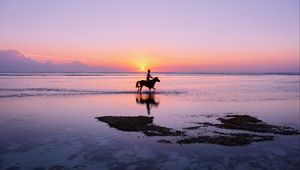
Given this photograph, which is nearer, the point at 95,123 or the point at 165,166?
the point at 165,166

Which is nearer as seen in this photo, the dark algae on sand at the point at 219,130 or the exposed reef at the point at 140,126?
the dark algae on sand at the point at 219,130

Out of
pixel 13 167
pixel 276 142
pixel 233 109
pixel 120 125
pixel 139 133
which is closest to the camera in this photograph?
pixel 13 167

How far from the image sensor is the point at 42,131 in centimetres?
1569

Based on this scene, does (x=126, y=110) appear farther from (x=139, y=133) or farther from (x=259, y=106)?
(x=259, y=106)

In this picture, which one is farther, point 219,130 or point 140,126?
point 140,126

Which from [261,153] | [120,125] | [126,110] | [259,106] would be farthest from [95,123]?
[259,106]

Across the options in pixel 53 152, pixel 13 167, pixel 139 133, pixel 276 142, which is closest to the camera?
pixel 13 167

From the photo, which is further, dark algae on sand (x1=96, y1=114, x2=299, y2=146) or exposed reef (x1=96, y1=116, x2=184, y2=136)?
exposed reef (x1=96, y1=116, x2=184, y2=136)

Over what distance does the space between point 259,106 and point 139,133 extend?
47.0 ft

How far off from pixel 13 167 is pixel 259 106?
20847 millimetres

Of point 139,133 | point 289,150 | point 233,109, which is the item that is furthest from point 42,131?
point 233,109

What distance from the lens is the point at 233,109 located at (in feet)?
80.1

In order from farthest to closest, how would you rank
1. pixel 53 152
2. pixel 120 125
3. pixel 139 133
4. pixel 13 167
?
1. pixel 120 125
2. pixel 139 133
3. pixel 53 152
4. pixel 13 167

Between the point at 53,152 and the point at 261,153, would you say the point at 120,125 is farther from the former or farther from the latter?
the point at 261,153
